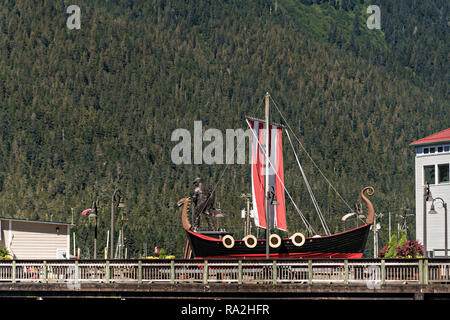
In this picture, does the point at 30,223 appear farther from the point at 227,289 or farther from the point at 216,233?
the point at 227,289

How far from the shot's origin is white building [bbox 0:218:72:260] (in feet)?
220

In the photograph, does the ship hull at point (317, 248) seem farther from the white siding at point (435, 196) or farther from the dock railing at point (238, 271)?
the white siding at point (435, 196)

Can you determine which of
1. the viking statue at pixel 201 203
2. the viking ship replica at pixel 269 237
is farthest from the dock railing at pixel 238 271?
the viking statue at pixel 201 203

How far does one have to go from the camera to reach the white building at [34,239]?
67125 millimetres

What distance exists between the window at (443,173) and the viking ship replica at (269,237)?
19222 mm

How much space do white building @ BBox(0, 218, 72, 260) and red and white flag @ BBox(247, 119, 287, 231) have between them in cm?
1626

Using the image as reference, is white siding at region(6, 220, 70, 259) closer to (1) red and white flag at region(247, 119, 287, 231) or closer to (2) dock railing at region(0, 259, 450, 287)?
(1) red and white flag at region(247, 119, 287, 231)

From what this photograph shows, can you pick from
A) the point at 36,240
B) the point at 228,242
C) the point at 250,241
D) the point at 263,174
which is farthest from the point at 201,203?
the point at 36,240

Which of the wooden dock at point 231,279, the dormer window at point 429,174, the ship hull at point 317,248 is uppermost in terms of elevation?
the dormer window at point 429,174

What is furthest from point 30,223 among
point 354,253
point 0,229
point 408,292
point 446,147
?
point 408,292

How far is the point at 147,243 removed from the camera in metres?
187

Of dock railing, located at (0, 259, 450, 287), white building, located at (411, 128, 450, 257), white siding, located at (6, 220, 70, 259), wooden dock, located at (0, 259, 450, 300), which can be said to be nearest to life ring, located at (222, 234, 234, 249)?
dock railing, located at (0, 259, 450, 287)

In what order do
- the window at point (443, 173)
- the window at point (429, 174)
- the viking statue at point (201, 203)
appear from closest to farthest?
1. the viking statue at point (201, 203)
2. the window at point (443, 173)
3. the window at point (429, 174)

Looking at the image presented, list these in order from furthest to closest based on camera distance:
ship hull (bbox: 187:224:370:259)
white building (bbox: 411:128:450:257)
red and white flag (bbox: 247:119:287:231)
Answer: white building (bbox: 411:128:450:257)
red and white flag (bbox: 247:119:287:231)
ship hull (bbox: 187:224:370:259)
